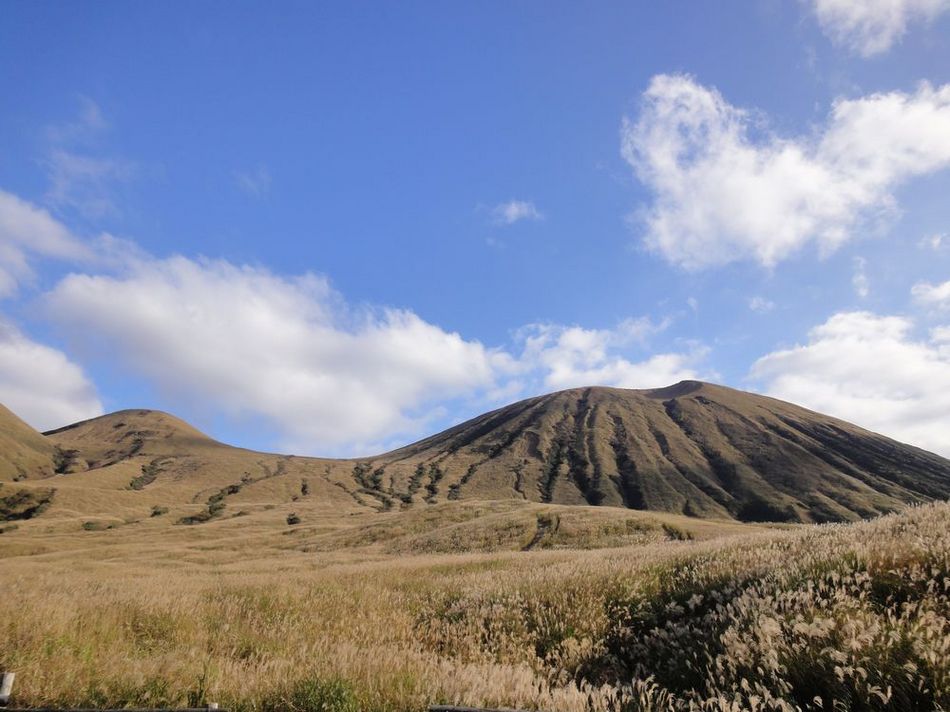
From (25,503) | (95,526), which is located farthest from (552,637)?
(25,503)

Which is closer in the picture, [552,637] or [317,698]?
[317,698]

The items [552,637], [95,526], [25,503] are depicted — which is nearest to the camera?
[552,637]

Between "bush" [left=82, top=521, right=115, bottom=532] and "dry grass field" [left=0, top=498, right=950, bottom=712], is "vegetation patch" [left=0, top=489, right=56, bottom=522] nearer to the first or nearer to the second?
"bush" [left=82, top=521, right=115, bottom=532]

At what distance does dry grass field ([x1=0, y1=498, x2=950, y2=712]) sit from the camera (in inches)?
161

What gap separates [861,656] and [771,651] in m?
0.60

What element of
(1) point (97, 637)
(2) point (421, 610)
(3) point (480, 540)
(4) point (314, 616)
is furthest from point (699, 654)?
(3) point (480, 540)

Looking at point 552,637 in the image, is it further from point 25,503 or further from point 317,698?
point 25,503

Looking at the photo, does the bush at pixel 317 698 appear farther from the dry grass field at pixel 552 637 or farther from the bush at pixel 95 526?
the bush at pixel 95 526

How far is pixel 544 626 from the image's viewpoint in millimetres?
7285

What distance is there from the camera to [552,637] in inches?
276

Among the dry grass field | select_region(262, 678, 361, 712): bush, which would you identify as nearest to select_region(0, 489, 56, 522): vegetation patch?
the dry grass field

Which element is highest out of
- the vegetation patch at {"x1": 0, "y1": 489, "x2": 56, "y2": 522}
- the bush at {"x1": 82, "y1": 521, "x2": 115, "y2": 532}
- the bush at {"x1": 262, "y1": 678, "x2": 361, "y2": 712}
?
the bush at {"x1": 262, "y1": 678, "x2": 361, "y2": 712}

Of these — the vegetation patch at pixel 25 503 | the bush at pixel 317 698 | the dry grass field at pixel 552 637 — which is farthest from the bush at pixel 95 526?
the bush at pixel 317 698

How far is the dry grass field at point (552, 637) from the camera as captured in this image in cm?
410
